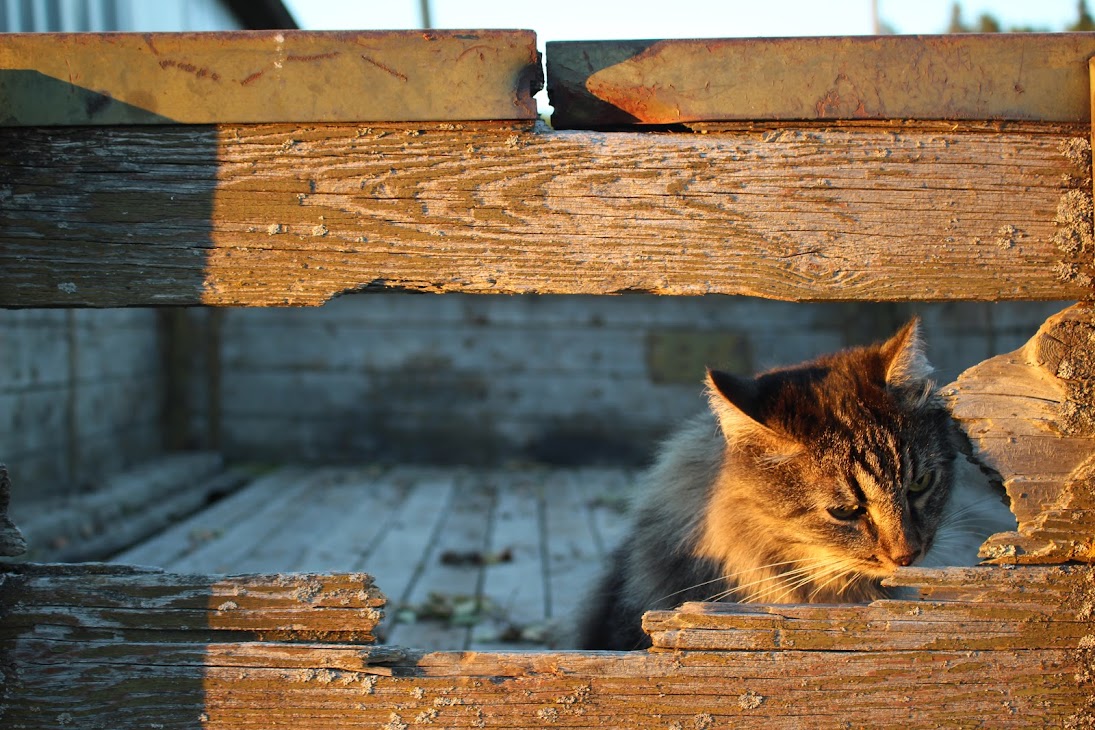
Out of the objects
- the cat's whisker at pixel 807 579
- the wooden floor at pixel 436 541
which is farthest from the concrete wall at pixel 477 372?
the cat's whisker at pixel 807 579

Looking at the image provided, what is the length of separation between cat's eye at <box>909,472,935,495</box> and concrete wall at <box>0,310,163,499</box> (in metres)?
3.81

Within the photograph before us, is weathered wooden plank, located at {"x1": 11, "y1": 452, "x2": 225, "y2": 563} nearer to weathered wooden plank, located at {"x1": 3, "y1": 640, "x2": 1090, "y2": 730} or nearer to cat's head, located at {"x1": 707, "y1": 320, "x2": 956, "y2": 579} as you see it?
weathered wooden plank, located at {"x1": 3, "y1": 640, "x2": 1090, "y2": 730}

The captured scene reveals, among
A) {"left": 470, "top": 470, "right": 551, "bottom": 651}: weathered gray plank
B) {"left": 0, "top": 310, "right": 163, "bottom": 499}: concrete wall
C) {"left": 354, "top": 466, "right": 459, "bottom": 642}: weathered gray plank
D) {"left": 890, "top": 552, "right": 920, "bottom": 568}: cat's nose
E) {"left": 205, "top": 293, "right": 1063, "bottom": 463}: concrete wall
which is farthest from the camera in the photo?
{"left": 205, "top": 293, "right": 1063, "bottom": 463}: concrete wall

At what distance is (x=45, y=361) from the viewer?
4.44 m

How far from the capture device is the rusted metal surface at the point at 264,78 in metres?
1.47

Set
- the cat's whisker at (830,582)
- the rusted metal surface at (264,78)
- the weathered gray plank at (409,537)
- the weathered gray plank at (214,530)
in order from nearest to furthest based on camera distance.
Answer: the rusted metal surface at (264,78), the cat's whisker at (830,582), the weathered gray plank at (409,537), the weathered gray plank at (214,530)

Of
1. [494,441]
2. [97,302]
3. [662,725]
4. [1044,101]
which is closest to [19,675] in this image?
[97,302]

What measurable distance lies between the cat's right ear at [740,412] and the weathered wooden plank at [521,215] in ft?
1.53

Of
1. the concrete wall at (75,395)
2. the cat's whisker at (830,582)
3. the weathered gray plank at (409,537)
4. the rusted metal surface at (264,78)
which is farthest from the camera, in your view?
the concrete wall at (75,395)

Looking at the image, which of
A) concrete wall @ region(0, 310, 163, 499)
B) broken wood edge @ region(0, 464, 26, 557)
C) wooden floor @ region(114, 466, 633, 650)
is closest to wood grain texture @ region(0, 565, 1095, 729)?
broken wood edge @ region(0, 464, 26, 557)

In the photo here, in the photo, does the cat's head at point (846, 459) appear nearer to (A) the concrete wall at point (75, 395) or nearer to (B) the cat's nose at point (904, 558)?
(B) the cat's nose at point (904, 558)

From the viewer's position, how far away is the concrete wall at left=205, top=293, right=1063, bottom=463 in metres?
6.34

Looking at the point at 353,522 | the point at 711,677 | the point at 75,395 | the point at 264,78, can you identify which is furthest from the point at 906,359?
the point at 75,395

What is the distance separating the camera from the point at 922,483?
201cm
